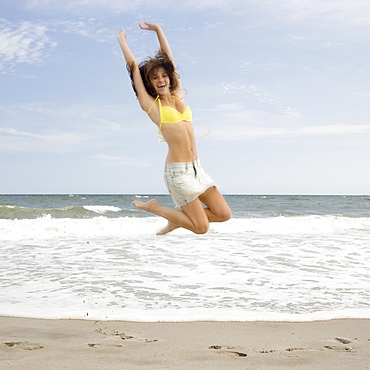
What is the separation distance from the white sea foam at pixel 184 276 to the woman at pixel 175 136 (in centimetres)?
163

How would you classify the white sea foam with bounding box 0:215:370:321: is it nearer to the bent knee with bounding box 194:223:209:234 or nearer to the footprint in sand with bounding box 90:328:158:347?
the footprint in sand with bounding box 90:328:158:347

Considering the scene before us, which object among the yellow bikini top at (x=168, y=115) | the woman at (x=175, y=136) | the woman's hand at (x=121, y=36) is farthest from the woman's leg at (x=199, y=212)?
the woman's hand at (x=121, y=36)

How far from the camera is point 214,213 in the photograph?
13.2 feet

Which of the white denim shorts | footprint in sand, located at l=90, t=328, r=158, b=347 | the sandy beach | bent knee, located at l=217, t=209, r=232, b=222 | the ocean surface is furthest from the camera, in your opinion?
the ocean surface

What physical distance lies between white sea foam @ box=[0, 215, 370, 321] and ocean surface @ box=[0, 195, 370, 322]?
0.05 ft

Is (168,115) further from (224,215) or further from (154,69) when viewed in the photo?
(224,215)

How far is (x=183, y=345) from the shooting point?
163 inches

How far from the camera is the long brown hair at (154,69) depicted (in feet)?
12.2

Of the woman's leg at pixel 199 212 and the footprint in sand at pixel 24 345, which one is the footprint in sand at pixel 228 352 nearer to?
the woman's leg at pixel 199 212

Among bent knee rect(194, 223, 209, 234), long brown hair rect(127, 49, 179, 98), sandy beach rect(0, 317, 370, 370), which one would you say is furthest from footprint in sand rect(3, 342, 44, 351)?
long brown hair rect(127, 49, 179, 98)

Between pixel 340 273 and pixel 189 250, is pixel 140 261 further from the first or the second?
pixel 340 273

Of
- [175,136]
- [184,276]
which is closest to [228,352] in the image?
[175,136]

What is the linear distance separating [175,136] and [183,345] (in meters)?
1.89

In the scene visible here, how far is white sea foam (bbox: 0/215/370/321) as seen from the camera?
5441mm
